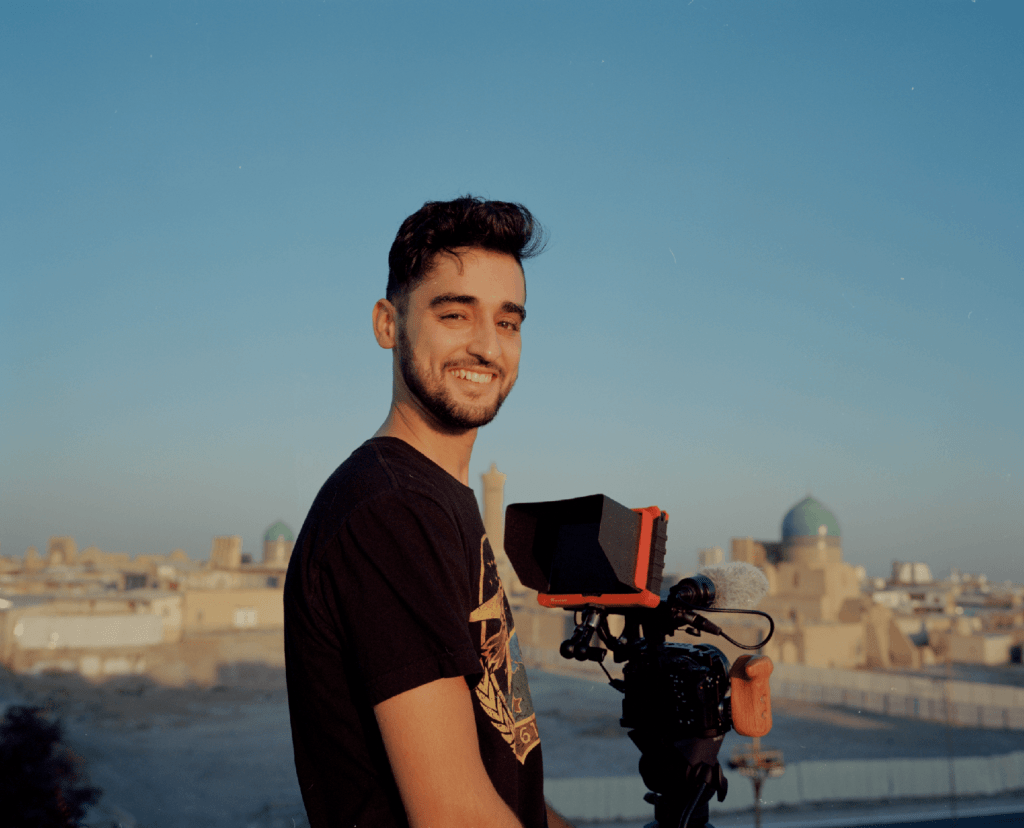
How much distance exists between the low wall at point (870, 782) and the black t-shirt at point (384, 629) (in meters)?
17.4

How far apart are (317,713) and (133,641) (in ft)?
92.9

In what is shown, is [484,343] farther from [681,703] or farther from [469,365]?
[681,703]

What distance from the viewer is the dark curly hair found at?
1.30 m

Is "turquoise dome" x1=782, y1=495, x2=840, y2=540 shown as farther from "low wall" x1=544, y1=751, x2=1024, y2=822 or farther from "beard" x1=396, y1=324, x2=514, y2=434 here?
"beard" x1=396, y1=324, x2=514, y2=434

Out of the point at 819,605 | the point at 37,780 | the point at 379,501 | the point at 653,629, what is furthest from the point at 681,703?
the point at 819,605

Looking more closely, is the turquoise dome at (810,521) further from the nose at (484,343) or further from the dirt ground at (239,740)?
the nose at (484,343)

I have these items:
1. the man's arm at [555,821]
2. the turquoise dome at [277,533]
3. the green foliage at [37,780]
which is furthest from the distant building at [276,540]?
the man's arm at [555,821]

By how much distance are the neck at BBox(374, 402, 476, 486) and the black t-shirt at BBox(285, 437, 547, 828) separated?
8cm

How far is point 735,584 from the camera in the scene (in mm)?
1659

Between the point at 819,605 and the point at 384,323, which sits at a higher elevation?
the point at 384,323

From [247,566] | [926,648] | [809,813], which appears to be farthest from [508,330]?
[247,566]

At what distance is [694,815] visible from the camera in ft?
4.92

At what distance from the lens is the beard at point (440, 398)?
4.28 ft

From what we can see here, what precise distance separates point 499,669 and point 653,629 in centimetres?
49
